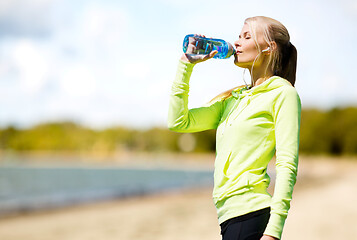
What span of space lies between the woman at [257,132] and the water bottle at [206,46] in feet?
0.14

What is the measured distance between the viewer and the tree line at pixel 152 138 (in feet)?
243

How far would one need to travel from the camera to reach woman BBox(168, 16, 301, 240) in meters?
1.82

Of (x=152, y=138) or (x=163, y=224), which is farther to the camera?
(x=152, y=138)

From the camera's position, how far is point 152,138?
13575cm

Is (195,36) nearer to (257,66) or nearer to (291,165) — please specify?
(257,66)

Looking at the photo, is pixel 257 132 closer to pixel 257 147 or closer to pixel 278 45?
pixel 257 147

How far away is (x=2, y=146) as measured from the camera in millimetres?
159125

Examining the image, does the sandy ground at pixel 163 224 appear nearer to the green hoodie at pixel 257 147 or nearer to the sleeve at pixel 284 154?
the green hoodie at pixel 257 147

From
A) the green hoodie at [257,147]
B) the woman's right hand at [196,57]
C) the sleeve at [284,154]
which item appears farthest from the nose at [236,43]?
the sleeve at [284,154]

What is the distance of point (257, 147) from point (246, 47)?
→ 448 mm

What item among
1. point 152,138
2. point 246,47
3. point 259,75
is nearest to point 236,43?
point 246,47

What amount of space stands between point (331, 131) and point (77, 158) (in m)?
94.9

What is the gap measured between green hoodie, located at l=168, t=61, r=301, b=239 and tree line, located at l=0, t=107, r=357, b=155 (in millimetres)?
72426

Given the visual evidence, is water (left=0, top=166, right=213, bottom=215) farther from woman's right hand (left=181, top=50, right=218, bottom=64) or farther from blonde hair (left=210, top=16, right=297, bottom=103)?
blonde hair (left=210, top=16, right=297, bottom=103)
